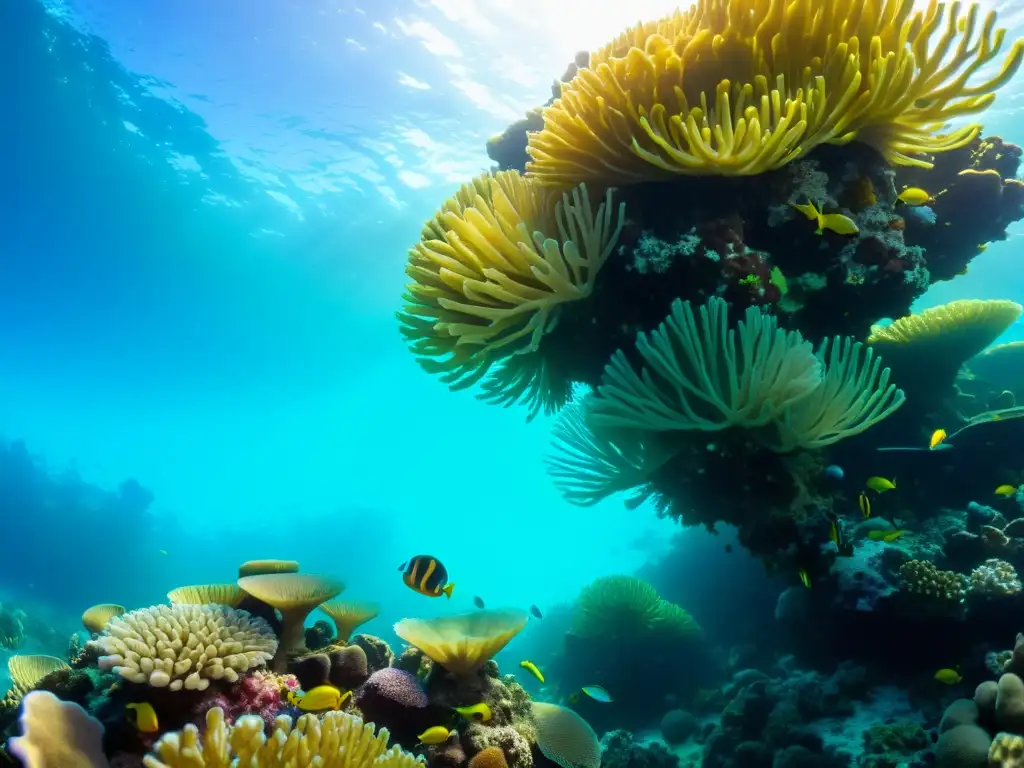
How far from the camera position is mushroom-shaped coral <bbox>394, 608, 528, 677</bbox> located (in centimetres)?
372

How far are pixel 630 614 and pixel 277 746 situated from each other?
8.22 m

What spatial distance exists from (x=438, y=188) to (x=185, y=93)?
30.6 ft

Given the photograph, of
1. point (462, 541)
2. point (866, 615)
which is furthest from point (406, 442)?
point (866, 615)

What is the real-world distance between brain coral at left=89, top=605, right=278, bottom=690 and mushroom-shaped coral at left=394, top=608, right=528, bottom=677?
0.95 m

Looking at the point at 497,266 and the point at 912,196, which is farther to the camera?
the point at 912,196

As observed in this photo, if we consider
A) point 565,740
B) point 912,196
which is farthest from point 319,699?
point 912,196

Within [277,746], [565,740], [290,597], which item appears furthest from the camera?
[565,740]

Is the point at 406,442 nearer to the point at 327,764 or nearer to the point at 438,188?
the point at 438,188

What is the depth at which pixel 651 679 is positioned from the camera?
30.5ft

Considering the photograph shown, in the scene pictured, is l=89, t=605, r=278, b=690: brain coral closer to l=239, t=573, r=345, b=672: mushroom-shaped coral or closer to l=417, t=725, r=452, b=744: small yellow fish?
l=239, t=573, r=345, b=672: mushroom-shaped coral

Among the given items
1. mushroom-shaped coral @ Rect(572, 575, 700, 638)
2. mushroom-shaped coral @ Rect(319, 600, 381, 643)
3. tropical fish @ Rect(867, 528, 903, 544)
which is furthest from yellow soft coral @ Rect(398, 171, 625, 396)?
mushroom-shaped coral @ Rect(572, 575, 700, 638)

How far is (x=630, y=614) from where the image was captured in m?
9.40

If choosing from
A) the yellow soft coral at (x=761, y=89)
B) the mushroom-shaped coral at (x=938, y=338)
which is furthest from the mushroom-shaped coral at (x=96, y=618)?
the mushroom-shaped coral at (x=938, y=338)

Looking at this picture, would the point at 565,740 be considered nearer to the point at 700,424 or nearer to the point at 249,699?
the point at 249,699
